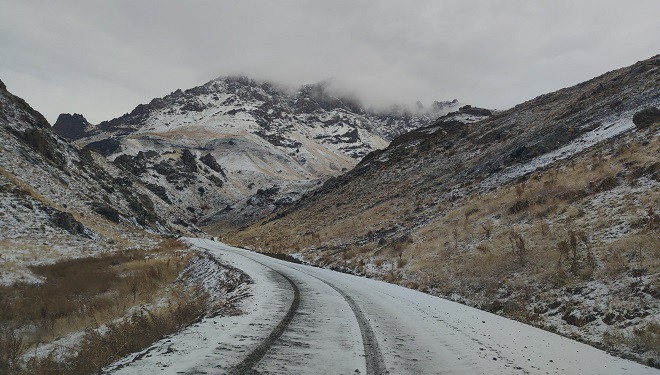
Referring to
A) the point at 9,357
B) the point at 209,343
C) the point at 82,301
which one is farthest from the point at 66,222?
the point at 209,343

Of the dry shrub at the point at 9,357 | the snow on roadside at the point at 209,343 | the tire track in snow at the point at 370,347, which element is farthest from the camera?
the dry shrub at the point at 9,357

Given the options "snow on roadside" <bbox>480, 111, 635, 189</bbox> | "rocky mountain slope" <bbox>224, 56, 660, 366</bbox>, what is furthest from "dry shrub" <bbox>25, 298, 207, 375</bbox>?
"snow on roadside" <bbox>480, 111, 635, 189</bbox>

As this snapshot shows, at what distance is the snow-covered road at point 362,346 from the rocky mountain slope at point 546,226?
155 cm

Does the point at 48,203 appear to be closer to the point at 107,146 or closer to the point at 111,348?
the point at 111,348

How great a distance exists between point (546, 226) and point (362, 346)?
11.1 m

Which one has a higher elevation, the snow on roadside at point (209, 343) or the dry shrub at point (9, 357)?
the snow on roadside at point (209, 343)

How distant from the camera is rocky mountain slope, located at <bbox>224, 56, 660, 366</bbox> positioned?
855 centimetres

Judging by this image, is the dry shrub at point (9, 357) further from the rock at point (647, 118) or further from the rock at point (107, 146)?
the rock at point (107, 146)

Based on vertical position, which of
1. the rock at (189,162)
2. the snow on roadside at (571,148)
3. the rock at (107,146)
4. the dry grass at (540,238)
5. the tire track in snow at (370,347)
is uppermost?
the rock at (107,146)

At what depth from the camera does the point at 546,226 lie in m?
13.9

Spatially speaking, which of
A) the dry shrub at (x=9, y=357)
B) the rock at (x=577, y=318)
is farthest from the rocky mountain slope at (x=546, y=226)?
the dry shrub at (x=9, y=357)

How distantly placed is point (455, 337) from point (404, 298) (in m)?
4.71

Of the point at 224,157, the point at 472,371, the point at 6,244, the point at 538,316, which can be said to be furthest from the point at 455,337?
the point at 224,157

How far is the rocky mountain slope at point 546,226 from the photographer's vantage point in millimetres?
8555
